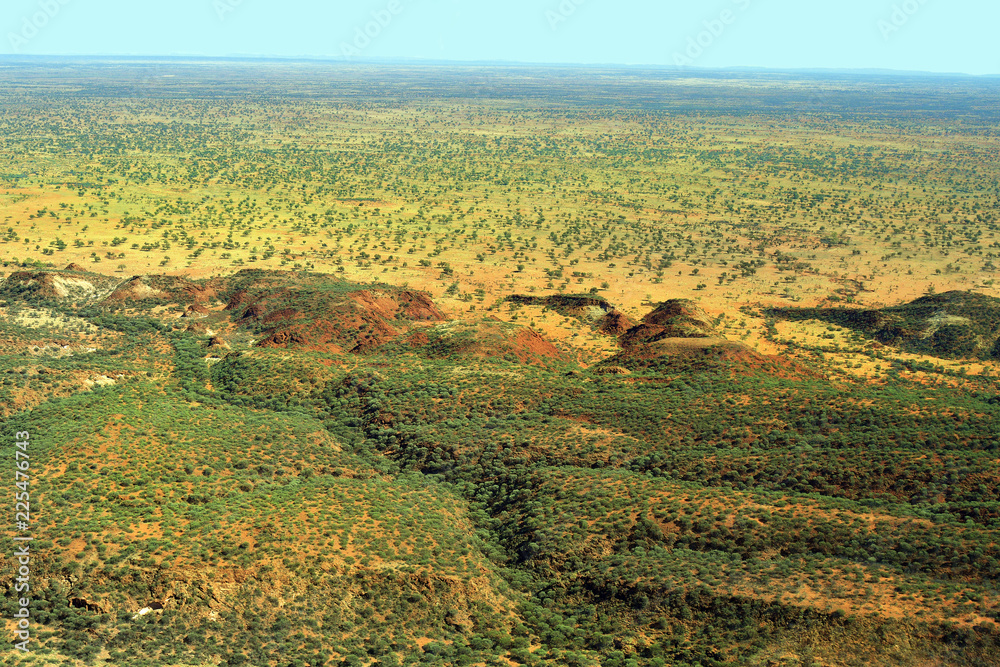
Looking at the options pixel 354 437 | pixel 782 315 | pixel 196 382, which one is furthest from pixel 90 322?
pixel 782 315

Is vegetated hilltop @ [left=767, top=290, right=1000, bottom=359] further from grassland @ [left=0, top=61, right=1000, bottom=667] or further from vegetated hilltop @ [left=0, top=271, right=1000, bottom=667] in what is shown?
vegetated hilltop @ [left=0, top=271, right=1000, bottom=667]

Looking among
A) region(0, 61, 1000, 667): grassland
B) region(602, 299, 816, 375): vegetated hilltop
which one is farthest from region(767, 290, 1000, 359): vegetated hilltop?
region(602, 299, 816, 375): vegetated hilltop

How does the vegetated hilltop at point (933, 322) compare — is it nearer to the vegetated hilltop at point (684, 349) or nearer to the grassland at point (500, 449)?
the grassland at point (500, 449)

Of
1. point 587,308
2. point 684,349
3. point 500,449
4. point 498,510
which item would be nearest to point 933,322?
point 684,349

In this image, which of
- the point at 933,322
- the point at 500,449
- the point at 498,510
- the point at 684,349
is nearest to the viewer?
the point at 498,510

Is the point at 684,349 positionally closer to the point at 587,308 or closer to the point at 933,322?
the point at 587,308
